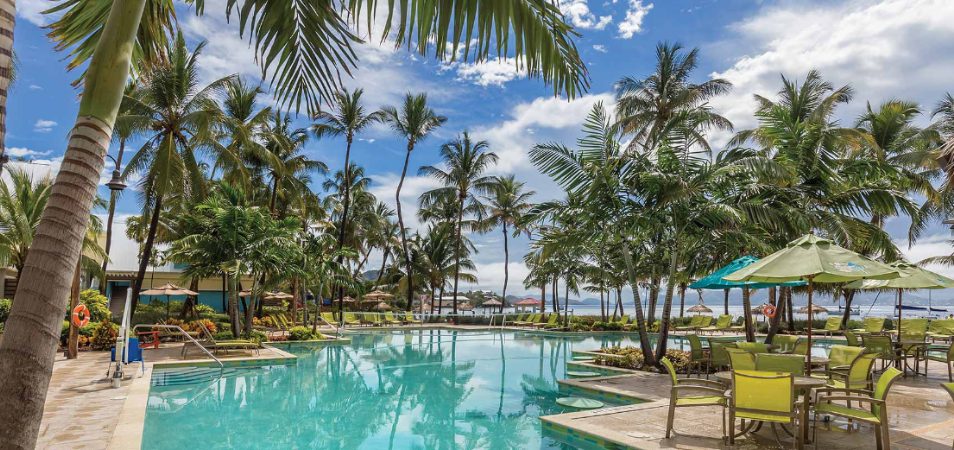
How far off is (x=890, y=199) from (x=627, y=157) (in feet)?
22.1

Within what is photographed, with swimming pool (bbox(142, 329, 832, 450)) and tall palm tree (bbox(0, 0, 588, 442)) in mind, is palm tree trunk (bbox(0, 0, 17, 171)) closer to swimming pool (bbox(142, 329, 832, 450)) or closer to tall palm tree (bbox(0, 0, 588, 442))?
tall palm tree (bbox(0, 0, 588, 442))

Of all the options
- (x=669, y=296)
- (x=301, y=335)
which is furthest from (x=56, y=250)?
(x=301, y=335)

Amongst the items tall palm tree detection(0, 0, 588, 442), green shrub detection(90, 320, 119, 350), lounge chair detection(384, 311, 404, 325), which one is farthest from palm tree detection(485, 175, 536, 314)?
tall palm tree detection(0, 0, 588, 442)

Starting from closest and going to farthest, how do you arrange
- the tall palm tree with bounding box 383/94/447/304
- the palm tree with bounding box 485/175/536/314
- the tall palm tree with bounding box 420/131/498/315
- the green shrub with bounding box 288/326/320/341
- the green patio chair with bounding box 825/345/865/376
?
the green patio chair with bounding box 825/345/865/376 < the green shrub with bounding box 288/326/320/341 < the tall palm tree with bounding box 383/94/447/304 < the tall palm tree with bounding box 420/131/498/315 < the palm tree with bounding box 485/175/536/314

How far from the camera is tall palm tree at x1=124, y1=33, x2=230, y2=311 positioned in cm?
1611

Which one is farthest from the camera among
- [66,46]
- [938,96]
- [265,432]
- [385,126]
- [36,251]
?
[385,126]

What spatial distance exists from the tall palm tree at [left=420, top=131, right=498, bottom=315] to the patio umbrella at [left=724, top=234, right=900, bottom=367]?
26.0m

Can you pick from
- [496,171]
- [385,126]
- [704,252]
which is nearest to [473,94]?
[704,252]

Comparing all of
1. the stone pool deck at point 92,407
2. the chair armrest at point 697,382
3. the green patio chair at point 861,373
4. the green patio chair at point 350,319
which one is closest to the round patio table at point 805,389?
the chair armrest at point 697,382

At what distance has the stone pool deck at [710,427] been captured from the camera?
20.0 feet

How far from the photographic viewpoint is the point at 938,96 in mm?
24109

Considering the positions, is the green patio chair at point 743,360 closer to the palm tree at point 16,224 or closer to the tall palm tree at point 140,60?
the tall palm tree at point 140,60

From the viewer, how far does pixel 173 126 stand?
16.7 meters

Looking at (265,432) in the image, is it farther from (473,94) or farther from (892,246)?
(892,246)
